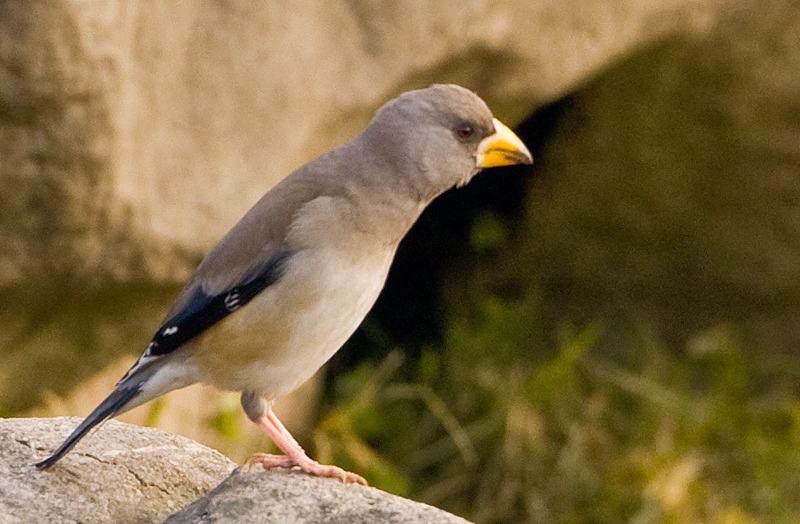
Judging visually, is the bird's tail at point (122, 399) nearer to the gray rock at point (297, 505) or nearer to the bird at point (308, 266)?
the bird at point (308, 266)

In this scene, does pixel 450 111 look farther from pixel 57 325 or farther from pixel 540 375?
pixel 540 375

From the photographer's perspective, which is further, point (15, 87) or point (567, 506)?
point (567, 506)

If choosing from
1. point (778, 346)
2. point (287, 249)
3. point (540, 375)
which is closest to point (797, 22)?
point (778, 346)

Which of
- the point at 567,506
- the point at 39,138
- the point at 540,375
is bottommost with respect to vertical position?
the point at 567,506

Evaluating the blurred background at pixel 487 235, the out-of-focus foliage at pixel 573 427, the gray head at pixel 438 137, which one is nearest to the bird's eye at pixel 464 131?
the gray head at pixel 438 137

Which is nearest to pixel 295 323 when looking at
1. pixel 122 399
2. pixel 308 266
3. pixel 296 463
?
pixel 308 266

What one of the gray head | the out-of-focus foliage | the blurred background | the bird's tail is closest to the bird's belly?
the bird's tail
